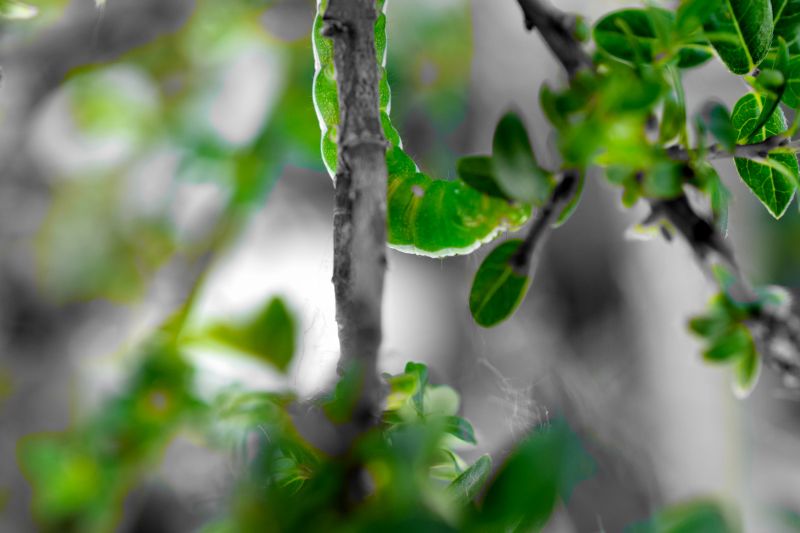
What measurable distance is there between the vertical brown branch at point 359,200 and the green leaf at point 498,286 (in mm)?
45

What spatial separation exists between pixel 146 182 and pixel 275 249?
0.20m

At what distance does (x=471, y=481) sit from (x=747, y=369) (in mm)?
80

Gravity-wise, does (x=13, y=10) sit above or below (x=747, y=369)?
above

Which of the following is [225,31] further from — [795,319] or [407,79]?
[795,319]

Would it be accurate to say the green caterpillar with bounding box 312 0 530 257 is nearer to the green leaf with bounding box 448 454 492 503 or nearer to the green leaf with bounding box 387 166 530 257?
the green leaf with bounding box 387 166 530 257

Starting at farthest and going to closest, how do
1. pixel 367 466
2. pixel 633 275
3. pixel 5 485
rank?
pixel 633 275
pixel 5 485
pixel 367 466

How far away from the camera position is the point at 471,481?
0.22 m

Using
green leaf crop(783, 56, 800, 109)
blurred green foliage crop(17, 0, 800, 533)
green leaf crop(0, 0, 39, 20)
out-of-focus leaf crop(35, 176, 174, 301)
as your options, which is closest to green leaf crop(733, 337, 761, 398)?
blurred green foliage crop(17, 0, 800, 533)

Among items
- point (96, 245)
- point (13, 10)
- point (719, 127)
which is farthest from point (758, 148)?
point (96, 245)

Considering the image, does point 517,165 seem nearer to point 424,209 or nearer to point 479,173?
point 479,173

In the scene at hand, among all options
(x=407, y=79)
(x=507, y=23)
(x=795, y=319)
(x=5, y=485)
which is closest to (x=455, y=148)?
(x=407, y=79)

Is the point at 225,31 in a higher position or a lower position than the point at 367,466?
higher

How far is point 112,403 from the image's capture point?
0.15 metres

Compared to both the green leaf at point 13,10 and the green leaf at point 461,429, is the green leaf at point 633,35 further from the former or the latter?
the green leaf at point 13,10
